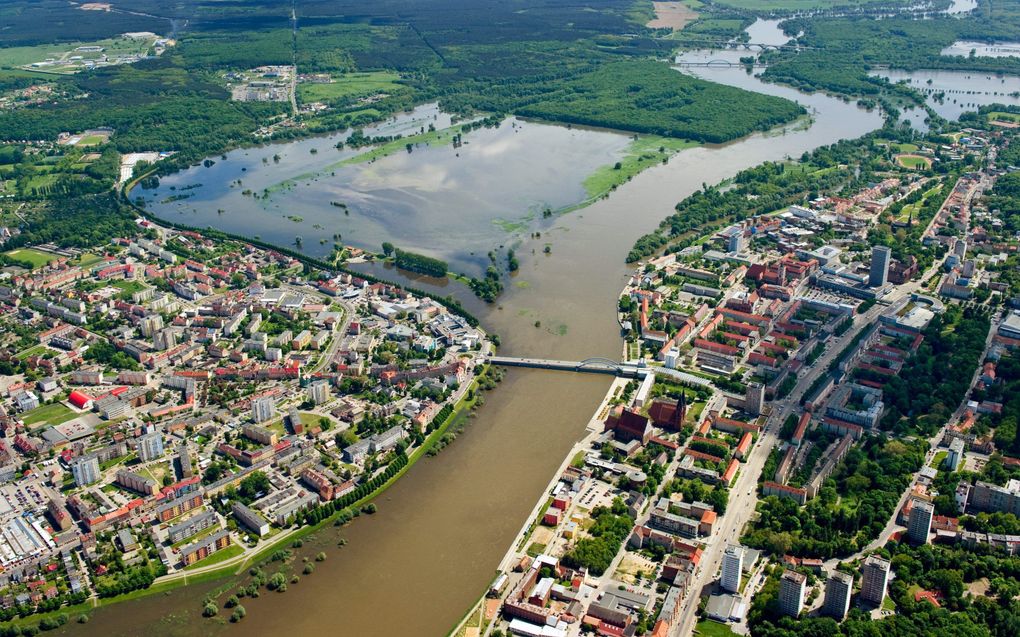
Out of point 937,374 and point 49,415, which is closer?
point 49,415

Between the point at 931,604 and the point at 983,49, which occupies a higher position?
the point at 983,49

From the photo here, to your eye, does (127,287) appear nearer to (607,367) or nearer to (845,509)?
(607,367)

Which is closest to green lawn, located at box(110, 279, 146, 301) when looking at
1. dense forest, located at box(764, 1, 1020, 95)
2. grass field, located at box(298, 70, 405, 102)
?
grass field, located at box(298, 70, 405, 102)

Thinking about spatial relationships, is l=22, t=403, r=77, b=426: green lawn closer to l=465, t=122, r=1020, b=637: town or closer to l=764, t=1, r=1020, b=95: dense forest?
l=465, t=122, r=1020, b=637: town

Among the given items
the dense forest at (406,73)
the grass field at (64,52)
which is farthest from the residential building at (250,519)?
the grass field at (64,52)

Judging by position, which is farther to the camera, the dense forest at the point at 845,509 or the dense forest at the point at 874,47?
the dense forest at the point at 874,47

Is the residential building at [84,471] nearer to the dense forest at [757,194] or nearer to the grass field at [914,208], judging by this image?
the dense forest at [757,194]

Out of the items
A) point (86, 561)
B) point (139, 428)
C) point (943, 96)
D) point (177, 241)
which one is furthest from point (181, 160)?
point (943, 96)

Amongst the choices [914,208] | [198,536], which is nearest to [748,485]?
[198,536]
